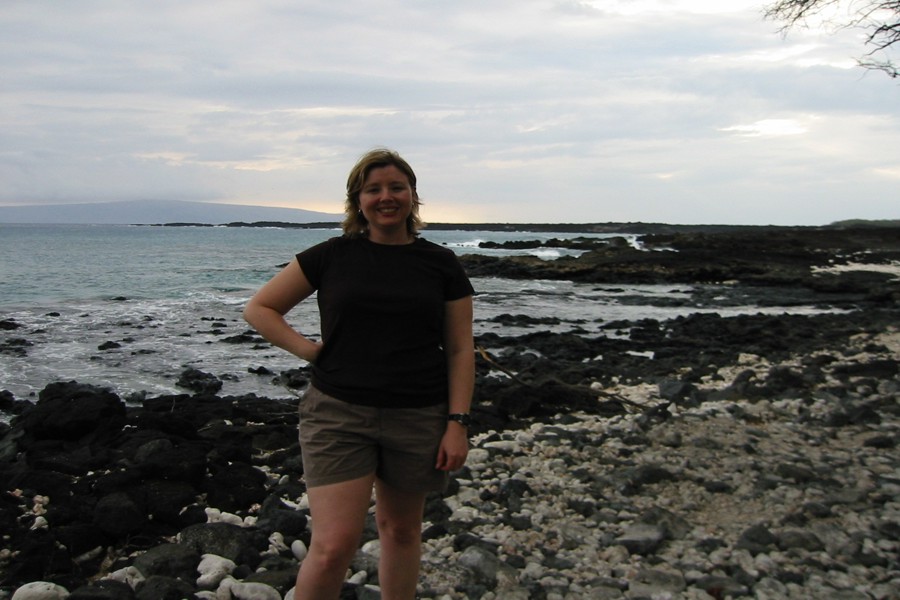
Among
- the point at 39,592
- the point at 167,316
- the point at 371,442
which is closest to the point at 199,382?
the point at 39,592

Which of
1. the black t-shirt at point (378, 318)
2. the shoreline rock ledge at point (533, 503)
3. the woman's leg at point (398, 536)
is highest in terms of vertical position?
the black t-shirt at point (378, 318)

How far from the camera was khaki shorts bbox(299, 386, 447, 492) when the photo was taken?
3.09 metres

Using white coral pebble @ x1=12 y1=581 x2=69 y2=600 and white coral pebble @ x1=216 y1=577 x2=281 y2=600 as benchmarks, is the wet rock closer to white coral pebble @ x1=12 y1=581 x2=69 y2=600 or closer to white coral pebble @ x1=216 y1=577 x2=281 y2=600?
white coral pebble @ x1=12 y1=581 x2=69 y2=600

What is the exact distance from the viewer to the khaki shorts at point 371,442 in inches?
122

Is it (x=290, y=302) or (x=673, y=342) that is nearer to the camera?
(x=290, y=302)

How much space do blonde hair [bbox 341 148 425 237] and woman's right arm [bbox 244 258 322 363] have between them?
0.29 meters

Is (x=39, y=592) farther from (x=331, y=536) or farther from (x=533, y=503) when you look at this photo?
(x=533, y=503)

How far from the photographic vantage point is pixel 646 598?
4.27 metres

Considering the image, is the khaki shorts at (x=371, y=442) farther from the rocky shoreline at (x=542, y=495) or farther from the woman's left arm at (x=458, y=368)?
the rocky shoreline at (x=542, y=495)

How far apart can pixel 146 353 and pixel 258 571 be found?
13566mm

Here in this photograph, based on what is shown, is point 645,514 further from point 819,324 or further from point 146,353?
point 819,324

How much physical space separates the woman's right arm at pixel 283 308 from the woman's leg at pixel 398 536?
2.17 ft

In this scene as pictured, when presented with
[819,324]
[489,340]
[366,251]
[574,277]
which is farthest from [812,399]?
[574,277]

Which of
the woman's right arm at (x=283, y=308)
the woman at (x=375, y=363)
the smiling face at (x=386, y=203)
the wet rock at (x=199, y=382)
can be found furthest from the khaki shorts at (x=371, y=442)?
the wet rock at (x=199, y=382)
